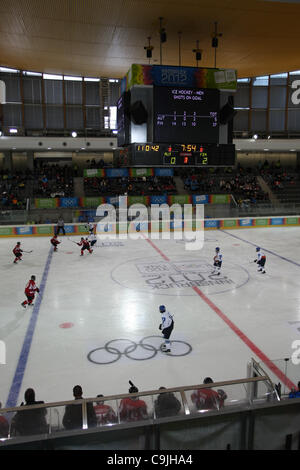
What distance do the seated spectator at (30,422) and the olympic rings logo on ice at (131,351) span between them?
13.8 ft

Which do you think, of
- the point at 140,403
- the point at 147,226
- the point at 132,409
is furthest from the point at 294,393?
the point at 147,226

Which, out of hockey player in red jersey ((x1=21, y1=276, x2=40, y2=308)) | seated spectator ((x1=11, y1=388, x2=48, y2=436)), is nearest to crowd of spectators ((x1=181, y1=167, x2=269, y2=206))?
hockey player in red jersey ((x1=21, y1=276, x2=40, y2=308))

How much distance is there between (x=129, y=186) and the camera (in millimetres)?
30438

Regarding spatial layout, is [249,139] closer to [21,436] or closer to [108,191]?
[108,191]

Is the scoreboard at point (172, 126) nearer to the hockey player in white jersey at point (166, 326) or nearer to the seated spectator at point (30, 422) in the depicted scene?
the hockey player in white jersey at point (166, 326)

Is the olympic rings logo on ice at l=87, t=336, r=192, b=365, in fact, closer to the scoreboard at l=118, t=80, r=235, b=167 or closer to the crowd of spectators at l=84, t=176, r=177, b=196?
the scoreboard at l=118, t=80, r=235, b=167

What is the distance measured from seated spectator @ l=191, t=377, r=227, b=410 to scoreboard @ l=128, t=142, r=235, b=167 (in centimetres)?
710

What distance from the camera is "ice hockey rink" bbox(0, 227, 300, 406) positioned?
7.54 metres

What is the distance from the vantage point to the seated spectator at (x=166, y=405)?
13.5 feet

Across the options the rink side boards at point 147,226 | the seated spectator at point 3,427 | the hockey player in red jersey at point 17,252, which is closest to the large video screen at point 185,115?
the seated spectator at point 3,427

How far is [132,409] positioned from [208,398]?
0.88 m

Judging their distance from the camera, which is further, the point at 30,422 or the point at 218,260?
the point at 218,260

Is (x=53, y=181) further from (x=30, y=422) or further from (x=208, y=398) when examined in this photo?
(x=208, y=398)

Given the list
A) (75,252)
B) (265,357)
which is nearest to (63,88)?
(75,252)
